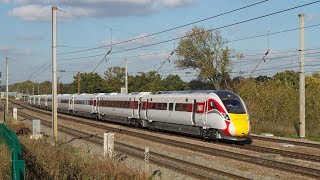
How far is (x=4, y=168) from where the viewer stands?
420 inches

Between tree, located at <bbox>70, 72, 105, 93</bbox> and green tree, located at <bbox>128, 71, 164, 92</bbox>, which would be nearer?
green tree, located at <bbox>128, 71, 164, 92</bbox>

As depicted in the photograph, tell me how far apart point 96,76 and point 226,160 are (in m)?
95.3

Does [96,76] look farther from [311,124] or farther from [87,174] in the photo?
[87,174]

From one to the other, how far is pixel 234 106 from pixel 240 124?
1.03 metres

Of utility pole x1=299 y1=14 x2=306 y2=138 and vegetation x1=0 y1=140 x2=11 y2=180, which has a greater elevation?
utility pole x1=299 y1=14 x2=306 y2=138

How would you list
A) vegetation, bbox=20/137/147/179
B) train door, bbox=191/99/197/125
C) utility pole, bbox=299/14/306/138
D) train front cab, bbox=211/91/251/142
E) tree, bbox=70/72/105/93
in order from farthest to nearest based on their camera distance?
tree, bbox=70/72/105/93, utility pole, bbox=299/14/306/138, train door, bbox=191/99/197/125, train front cab, bbox=211/91/251/142, vegetation, bbox=20/137/147/179

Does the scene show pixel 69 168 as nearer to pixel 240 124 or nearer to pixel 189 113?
pixel 240 124

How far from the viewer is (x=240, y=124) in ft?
71.3

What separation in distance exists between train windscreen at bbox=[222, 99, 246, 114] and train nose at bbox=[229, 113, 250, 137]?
0.23 m

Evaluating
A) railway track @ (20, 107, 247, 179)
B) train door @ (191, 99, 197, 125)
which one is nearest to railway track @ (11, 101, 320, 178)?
train door @ (191, 99, 197, 125)

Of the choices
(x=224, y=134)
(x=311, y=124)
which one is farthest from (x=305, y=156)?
(x=311, y=124)

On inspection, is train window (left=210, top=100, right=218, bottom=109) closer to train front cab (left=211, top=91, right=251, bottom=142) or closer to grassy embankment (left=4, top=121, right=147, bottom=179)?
train front cab (left=211, top=91, right=251, bottom=142)

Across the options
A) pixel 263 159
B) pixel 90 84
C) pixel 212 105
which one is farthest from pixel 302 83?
pixel 90 84

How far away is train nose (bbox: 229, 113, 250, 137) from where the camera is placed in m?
21.5
